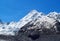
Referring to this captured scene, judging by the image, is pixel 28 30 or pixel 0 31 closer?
pixel 28 30

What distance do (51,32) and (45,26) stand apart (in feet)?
4.75

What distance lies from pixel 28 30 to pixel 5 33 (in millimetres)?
4333

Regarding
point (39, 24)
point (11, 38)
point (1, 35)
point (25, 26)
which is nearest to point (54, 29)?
point (39, 24)

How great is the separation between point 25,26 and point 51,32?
497 cm

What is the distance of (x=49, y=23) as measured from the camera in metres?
28.2

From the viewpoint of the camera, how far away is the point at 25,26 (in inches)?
1168

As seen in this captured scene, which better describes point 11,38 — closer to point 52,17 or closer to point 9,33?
point 9,33

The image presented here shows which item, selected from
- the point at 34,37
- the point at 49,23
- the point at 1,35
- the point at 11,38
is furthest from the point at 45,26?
the point at 1,35

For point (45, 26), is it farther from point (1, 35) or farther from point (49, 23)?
point (1, 35)

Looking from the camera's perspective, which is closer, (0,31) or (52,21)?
(52,21)

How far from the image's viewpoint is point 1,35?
29.6 meters

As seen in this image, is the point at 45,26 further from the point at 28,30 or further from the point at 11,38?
the point at 11,38

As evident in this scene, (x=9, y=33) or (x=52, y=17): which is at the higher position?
(x=52, y=17)

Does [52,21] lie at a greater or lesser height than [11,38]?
greater
